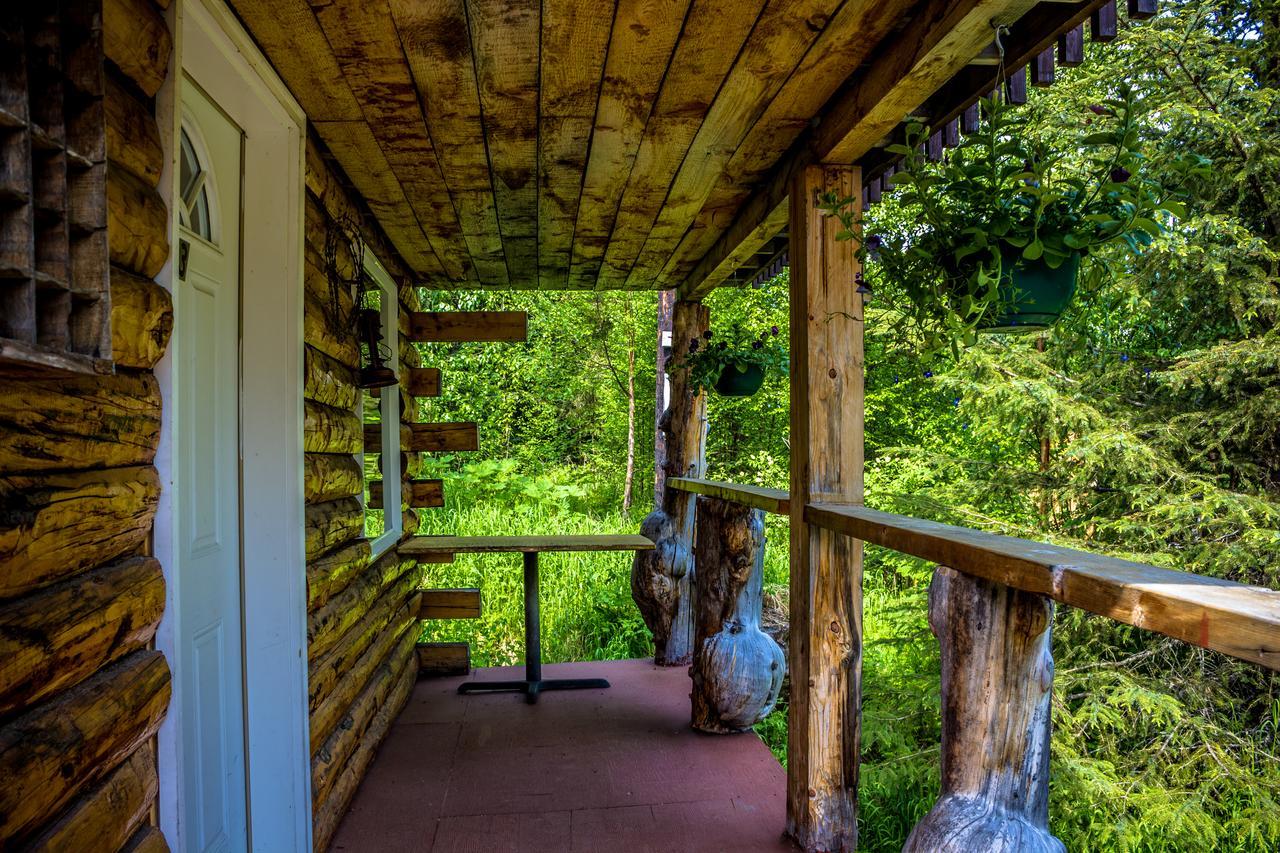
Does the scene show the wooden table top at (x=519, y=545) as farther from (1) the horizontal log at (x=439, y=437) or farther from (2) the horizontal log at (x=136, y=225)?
(2) the horizontal log at (x=136, y=225)

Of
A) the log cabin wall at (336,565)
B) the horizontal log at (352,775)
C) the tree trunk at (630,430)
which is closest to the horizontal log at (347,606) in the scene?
the log cabin wall at (336,565)

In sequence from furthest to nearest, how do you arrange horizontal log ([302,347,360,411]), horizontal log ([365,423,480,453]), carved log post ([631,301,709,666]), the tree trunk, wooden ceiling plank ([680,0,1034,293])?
the tree trunk < horizontal log ([365,423,480,453]) < carved log post ([631,301,709,666]) < horizontal log ([302,347,360,411]) < wooden ceiling plank ([680,0,1034,293])

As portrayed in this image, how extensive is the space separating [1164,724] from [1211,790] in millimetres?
434

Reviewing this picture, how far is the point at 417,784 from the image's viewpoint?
3.03 meters

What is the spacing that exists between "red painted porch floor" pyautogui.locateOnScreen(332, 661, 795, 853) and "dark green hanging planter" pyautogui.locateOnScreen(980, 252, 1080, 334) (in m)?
1.76

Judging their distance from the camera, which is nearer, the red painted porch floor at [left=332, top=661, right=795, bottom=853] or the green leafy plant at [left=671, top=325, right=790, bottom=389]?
the red painted porch floor at [left=332, top=661, right=795, bottom=853]

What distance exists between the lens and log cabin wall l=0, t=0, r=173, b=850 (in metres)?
0.99

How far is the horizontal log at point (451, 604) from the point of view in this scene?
4723mm

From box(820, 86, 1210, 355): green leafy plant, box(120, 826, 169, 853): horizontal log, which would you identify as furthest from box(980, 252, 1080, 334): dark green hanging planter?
box(120, 826, 169, 853): horizontal log

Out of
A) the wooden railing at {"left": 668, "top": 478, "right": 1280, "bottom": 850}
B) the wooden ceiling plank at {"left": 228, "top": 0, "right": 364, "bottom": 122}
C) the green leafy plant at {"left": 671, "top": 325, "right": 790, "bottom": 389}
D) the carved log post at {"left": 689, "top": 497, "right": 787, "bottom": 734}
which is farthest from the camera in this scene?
the green leafy plant at {"left": 671, "top": 325, "right": 790, "bottom": 389}

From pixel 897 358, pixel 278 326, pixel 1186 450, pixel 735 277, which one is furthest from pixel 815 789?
pixel 897 358

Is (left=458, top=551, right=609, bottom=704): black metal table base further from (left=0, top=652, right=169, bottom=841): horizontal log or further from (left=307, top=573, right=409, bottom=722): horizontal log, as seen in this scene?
(left=0, top=652, right=169, bottom=841): horizontal log

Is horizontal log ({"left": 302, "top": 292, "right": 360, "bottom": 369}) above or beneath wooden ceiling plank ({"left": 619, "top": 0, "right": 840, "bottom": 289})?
beneath

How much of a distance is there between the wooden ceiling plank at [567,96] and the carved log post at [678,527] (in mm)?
1216
